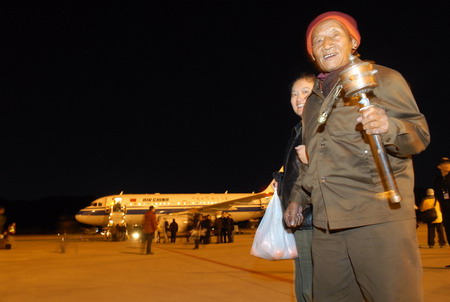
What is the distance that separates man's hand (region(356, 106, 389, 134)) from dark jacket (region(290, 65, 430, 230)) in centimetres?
8

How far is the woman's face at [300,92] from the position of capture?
12.9 ft

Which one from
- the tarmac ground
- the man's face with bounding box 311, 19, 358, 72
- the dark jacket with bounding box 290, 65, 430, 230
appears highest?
the man's face with bounding box 311, 19, 358, 72

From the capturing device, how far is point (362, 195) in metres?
2.04

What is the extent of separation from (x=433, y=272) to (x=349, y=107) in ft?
21.3

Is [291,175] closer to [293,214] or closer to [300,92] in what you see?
[293,214]

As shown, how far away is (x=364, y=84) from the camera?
1704 millimetres

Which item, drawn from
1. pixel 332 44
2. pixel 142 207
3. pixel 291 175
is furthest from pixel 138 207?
pixel 332 44

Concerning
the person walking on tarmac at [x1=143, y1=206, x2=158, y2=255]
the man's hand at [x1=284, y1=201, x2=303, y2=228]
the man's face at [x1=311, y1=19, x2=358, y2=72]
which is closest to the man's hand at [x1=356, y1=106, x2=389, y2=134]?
the man's face at [x1=311, y1=19, x2=358, y2=72]

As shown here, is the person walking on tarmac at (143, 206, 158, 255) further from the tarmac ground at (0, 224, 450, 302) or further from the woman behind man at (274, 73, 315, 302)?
the woman behind man at (274, 73, 315, 302)

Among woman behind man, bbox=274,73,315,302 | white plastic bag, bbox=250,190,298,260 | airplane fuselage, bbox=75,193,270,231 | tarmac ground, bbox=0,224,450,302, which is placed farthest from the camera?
airplane fuselage, bbox=75,193,270,231

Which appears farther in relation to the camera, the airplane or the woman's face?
the airplane

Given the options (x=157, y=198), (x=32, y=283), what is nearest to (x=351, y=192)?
(x=32, y=283)

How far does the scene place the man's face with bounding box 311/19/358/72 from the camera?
2.39 m

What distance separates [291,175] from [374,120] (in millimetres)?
2037
